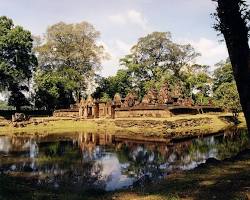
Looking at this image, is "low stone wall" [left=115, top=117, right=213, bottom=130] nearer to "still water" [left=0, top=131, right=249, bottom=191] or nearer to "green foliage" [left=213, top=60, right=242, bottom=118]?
"green foliage" [left=213, top=60, right=242, bottom=118]

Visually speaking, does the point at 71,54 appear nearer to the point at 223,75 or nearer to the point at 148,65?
the point at 148,65

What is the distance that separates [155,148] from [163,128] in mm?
11739

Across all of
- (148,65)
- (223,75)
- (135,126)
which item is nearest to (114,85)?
(148,65)

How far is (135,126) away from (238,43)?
3664 centimetres

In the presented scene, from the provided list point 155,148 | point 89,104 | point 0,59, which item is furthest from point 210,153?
point 0,59

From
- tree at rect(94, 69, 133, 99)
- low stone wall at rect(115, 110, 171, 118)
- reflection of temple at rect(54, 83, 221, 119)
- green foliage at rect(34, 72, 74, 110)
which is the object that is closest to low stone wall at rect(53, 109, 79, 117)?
reflection of temple at rect(54, 83, 221, 119)

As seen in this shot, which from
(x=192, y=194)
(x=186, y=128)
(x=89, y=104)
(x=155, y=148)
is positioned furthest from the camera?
(x=89, y=104)

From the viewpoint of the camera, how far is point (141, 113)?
50531mm

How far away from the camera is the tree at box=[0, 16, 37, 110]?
5642 cm

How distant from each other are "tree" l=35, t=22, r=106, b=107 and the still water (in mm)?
37144

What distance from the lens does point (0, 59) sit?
188 ft

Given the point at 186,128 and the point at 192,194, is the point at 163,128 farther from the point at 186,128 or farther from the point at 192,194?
the point at 192,194

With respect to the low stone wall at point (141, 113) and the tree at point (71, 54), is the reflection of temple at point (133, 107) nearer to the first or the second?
the low stone wall at point (141, 113)

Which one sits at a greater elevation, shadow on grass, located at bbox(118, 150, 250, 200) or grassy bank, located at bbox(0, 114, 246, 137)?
grassy bank, located at bbox(0, 114, 246, 137)
